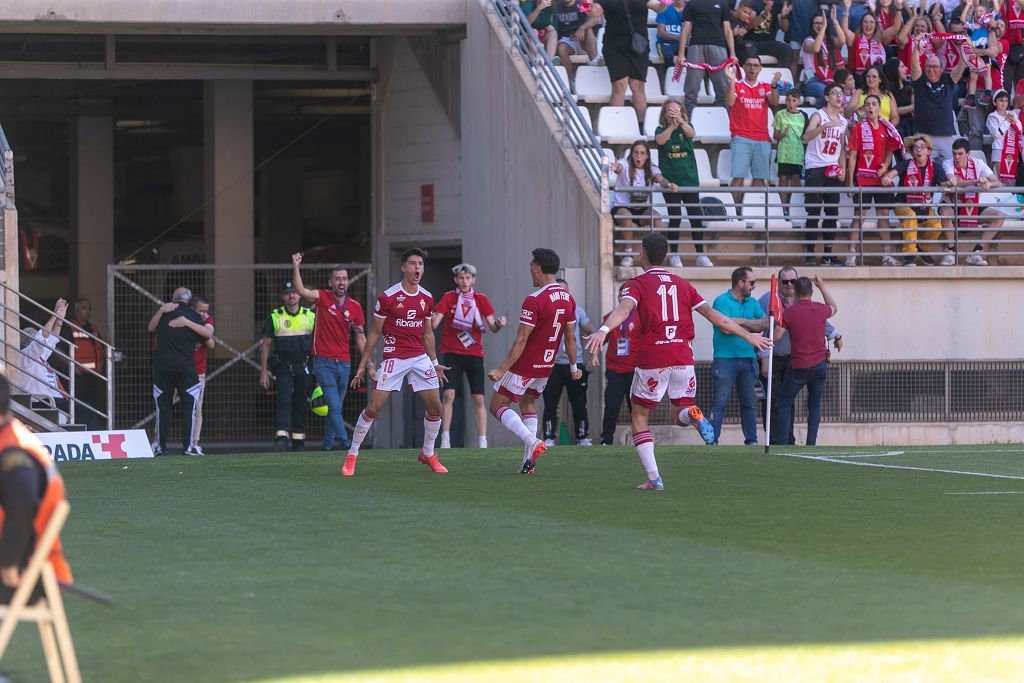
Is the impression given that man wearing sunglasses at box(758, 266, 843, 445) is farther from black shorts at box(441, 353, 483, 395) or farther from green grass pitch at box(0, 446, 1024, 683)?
green grass pitch at box(0, 446, 1024, 683)

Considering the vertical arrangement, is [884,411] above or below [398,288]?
below

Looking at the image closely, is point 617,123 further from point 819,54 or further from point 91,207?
point 91,207

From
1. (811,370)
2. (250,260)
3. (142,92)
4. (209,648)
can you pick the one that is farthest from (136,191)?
(209,648)

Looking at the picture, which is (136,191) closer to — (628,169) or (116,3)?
(116,3)

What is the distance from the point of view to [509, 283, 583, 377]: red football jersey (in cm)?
1455

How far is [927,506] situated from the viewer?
12352 mm

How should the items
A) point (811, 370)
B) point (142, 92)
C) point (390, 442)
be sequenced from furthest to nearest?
point (142, 92) → point (390, 442) → point (811, 370)

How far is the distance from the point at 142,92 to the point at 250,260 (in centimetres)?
567

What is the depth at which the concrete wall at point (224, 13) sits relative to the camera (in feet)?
74.8

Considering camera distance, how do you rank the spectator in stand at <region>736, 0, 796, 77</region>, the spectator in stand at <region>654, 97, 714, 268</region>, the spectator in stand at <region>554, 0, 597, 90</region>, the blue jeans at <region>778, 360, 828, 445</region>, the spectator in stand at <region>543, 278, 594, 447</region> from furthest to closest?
1. the spectator in stand at <region>736, 0, 796, 77</region>
2. the spectator in stand at <region>554, 0, 597, 90</region>
3. the spectator in stand at <region>654, 97, 714, 268</region>
4. the spectator in stand at <region>543, 278, 594, 447</region>
5. the blue jeans at <region>778, 360, 828, 445</region>

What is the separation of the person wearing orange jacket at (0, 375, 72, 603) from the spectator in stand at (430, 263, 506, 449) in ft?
42.2

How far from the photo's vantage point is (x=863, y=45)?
23.7 metres

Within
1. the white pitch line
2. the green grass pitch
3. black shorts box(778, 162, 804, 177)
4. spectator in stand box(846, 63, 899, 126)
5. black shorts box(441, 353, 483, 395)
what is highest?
spectator in stand box(846, 63, 899, 126)

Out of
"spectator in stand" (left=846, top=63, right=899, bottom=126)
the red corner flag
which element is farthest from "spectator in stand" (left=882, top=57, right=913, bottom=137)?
the red corner flag
